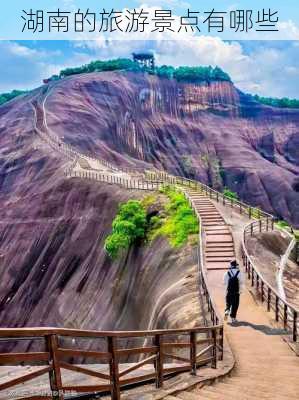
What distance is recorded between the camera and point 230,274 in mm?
14031

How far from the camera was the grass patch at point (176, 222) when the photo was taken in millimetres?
24922

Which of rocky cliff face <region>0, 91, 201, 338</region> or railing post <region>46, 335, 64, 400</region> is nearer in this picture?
railing post <region>46, 335, 64, 400</region>

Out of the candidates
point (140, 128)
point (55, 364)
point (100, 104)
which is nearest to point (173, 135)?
point (140, 128)

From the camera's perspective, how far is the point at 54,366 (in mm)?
5699

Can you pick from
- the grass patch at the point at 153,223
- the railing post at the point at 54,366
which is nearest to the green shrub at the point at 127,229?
the grass patch at the point at 153,223

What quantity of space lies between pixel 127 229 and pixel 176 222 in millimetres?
3132

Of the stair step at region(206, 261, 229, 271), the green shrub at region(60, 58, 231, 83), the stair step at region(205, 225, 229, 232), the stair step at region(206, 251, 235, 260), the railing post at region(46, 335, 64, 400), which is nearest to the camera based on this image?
the railing post at region(46, 335, 64, 400)

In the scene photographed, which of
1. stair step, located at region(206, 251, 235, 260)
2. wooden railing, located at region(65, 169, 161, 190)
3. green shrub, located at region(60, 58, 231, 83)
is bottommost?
stair step, located at region(206, 251, 235, 260)

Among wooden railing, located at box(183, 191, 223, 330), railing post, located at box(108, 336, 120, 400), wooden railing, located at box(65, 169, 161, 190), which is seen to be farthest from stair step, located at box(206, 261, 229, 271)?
wooden railing, located at box(65, 169, 161, 190)

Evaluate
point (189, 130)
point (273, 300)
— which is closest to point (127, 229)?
point (273, 300)

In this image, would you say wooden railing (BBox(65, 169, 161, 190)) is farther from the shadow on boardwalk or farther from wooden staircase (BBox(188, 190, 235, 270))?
the shadow on boardwalk

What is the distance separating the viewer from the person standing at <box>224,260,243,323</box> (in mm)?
13987

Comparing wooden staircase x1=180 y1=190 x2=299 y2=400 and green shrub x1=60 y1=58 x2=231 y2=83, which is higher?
green shrub x1=60 y1=58 x2=231 y2=83

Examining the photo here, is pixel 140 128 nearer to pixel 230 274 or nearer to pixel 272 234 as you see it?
pixel 272 234
